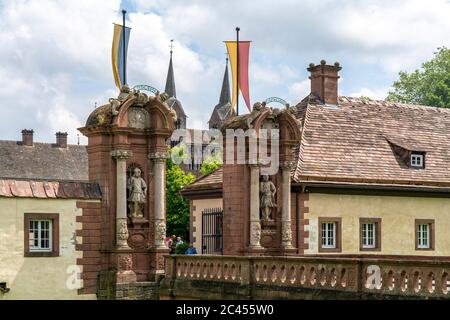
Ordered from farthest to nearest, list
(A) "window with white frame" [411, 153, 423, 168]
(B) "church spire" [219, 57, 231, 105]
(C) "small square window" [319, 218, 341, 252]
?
(B) "church spire" [219, 57, 231, 105] → (A) "window with white frame" [411, 153, 423, 168] → (C) "small square window" [319, 218, 341, 252]

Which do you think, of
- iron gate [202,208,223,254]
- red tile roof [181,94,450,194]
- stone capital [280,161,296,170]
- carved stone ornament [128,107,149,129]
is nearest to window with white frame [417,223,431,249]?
red tile roof [181,94,450,194]

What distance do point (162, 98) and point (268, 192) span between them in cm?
402

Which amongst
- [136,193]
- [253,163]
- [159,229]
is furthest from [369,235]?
[136,193]

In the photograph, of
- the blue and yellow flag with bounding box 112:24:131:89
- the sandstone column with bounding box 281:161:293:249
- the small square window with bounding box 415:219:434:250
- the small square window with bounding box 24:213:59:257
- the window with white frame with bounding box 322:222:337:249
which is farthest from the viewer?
the small square window with bounding box 415:219:434:250

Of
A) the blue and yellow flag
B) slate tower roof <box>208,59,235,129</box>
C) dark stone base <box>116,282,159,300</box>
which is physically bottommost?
dark stone base <box>116,282,159,300</box>

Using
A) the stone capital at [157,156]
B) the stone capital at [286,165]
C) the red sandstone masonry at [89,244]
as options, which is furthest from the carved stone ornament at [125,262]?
A: the stone capital at [286,165]

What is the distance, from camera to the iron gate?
2936 centimetres

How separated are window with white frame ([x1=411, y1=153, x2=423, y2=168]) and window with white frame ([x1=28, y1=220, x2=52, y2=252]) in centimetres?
1354

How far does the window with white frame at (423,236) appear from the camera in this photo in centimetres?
3244

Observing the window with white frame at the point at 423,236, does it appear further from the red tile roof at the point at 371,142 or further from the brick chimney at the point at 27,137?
the brick chimney at the point at 27,137

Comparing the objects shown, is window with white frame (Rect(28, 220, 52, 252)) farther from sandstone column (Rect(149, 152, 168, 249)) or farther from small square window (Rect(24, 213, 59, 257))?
sandstone column (Rect(149, 152, 168, 249))

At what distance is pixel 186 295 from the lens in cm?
2491
